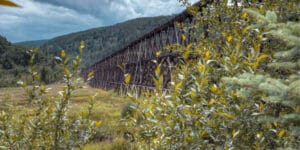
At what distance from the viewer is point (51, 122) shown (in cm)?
356

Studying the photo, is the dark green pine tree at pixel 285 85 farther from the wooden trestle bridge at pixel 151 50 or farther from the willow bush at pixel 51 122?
the wooden trestle bridge at pixel 151 50

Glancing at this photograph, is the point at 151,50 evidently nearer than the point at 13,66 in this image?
Yes

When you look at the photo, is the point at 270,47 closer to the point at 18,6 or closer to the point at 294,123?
the point at 294,123

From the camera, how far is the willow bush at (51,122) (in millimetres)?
3469

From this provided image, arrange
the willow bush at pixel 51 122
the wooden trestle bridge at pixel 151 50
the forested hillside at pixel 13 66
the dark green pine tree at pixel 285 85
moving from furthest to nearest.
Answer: the forested hillside at pixel 13 66 < the wooden trestle bridge at pixel 151 50 < the willow bush at pixel 51 122 < the dark green pine tree at pixel 285 85

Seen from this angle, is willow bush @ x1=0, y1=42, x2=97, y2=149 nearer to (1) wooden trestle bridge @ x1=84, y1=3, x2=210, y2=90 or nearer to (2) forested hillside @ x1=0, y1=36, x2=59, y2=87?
(1) wooden trestle bridge @ x1=84, y1=3, x2=210, y2=90

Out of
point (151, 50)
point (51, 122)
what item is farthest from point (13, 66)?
point (51, 122)

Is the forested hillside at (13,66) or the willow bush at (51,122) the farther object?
the forested hillside at (13,66)

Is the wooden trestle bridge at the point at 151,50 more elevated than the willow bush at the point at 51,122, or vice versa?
the wooden trestle bridge at the point at 151,50

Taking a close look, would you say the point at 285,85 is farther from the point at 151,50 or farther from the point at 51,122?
the point at 151,50

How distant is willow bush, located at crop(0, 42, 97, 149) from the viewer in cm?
347

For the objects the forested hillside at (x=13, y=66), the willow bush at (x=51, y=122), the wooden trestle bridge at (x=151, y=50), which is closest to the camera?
the willow bush at (x=51, y=122)

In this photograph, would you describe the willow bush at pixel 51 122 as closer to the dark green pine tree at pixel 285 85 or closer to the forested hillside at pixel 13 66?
the dark green pine tree at pixel 285 85

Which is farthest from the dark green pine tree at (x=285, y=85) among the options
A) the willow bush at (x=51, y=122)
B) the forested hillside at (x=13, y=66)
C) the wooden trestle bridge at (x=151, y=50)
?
Result: the forested hillside at (x=13, y=66)
